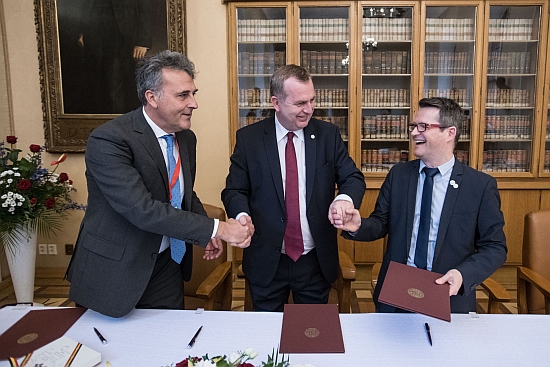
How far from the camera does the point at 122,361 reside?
46.3 inches

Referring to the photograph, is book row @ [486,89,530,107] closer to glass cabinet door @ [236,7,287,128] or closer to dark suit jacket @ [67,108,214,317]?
glass cabinet door @ [236,7,287,128]

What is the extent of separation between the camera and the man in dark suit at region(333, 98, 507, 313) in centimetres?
170

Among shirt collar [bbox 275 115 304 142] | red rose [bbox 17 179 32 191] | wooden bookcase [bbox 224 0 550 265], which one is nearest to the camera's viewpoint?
shirt collar [bbox 275 115 304 142]

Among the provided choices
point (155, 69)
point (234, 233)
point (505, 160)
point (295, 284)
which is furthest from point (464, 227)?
point (505, 160)

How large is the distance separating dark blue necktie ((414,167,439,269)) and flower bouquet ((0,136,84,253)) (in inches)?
100

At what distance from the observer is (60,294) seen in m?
3.60

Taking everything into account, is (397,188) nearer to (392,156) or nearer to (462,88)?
(392,156)

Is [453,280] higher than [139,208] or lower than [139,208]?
lower

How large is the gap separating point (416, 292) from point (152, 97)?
47.4 inches

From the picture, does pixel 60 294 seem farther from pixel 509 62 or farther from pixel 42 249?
pixel 509 62

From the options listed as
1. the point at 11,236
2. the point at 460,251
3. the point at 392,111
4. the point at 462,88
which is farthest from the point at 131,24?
the point at 460,251

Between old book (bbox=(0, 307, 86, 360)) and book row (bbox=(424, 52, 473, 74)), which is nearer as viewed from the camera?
old book (bbox=(0, 307, 86, 360))

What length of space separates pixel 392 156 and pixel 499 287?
2145 millimetres

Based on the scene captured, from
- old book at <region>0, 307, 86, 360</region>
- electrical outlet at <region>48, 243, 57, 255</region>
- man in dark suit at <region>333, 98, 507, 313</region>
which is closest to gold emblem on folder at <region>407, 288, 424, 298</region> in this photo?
man in dark suit at <region>333, 98, 507, 313</region>
